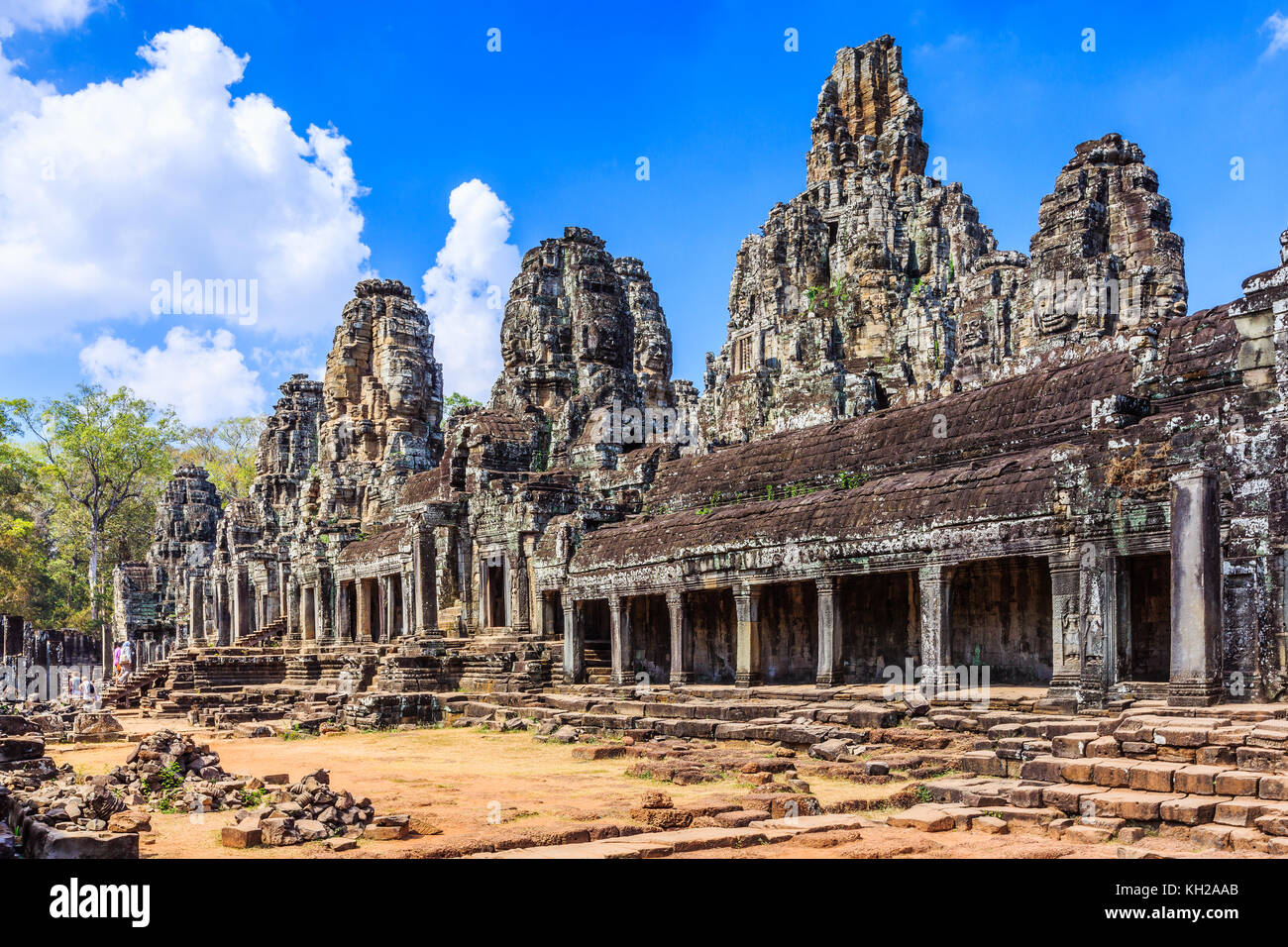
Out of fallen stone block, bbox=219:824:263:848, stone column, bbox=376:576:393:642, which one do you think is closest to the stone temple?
stone column, bbox=376:576:393:642

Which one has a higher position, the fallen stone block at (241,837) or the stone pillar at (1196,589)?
the stone pillar at (1196,589)

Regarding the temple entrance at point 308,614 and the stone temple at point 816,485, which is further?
the temple entrance at point 308,614

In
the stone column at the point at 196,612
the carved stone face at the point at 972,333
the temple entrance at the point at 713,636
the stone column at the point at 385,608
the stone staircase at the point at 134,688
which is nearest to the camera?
the temple entrance at the point at 713,636

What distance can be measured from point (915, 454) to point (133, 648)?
1692 inches

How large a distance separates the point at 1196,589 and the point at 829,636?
6801mm

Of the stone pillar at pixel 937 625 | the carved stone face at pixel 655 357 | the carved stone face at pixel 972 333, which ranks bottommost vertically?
the stone pillar at pixel 937 625

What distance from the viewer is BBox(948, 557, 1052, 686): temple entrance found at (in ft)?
58.9

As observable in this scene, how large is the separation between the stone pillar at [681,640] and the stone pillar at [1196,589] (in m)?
10.0

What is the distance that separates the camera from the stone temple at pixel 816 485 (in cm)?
1370

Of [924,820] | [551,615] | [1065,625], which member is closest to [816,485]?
[1065,625]

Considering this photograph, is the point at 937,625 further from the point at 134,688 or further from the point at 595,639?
the point at 134,688

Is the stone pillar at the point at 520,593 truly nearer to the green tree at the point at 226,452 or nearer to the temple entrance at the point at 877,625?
the temple entrance at the point at 877,625

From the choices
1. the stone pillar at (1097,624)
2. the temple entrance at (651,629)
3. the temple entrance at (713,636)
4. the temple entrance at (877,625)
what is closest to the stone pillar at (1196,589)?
the stone pillar at (1097,624)
